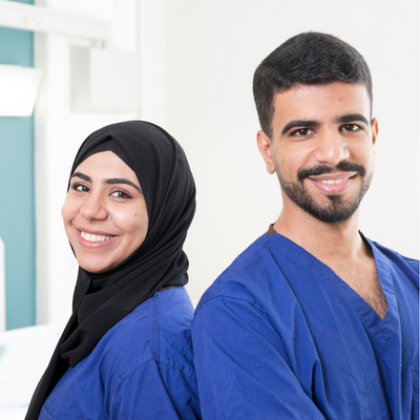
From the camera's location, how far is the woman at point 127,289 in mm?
885

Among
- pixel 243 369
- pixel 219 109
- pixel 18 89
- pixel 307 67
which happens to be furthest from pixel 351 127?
pixel 219 109

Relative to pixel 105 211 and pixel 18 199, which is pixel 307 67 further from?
pixel 18 199

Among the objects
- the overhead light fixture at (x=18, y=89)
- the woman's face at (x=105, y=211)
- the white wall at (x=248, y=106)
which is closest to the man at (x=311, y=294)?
the woman's face at (x=105, y=211)

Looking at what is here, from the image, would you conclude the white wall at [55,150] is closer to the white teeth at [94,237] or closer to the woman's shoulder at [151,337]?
the white teeth at [94,237]

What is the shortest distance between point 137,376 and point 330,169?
0.49 metres

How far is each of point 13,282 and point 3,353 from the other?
0.71 meters

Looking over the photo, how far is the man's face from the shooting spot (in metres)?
0.86

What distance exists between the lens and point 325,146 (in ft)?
2.80

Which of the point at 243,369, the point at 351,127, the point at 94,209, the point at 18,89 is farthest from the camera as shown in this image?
the point at 18,89

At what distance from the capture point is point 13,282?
248cm

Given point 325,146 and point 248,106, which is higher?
point 248,106

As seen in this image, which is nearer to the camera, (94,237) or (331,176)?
(331,176)

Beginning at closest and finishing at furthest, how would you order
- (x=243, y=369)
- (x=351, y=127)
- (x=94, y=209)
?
(x=243, y=369) → (x=351, y=127) → (x=94, y=209)

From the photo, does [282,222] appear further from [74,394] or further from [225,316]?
[74,394]
